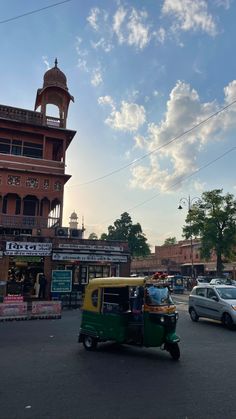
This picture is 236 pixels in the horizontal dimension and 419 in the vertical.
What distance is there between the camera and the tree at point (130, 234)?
65.5 m

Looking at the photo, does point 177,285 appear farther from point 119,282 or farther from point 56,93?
point 119,282

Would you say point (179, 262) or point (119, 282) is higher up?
point (179, 262)

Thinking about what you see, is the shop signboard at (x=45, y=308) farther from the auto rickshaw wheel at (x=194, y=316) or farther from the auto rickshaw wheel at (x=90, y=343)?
the auto rickshaw wheel at (x=90, y=343)

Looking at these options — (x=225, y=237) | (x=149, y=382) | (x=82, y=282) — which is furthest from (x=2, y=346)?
(x=225, y=237)

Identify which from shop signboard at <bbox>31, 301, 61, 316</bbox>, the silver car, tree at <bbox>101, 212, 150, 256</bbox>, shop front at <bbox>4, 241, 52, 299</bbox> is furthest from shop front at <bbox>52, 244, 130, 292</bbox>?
tree at <bbox>101, 212, 150, 256</bbox>

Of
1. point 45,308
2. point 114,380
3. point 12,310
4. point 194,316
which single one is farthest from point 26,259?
point 114,380

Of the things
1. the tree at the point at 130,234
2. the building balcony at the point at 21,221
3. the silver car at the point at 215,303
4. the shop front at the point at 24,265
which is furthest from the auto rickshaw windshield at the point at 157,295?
the tree at the point at 130,234

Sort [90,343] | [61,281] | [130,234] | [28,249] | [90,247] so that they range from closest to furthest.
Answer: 1. [90,343]
2. [61,281]
3. [28,249]
4. [90,247]
5. [130,234]

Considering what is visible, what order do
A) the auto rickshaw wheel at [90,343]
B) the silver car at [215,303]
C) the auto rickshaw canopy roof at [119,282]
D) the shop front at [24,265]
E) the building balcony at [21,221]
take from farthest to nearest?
1. the building balcony at [21,221]
2. the shop front at [24,265]
3. the silver car at [215,303]
4. the auto rickshaw wheel at [90,343]
5. the auto rickshaw canopy roof at [119,282]

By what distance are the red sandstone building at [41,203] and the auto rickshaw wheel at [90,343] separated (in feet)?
49.5

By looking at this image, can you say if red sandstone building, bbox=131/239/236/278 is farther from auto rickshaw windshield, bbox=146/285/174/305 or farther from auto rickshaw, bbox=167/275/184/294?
auto rickshaw windshield, bbox=146/285/174/305

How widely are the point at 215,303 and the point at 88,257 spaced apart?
42.4ft

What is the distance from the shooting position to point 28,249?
2433cm

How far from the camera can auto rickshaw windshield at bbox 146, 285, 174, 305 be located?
9.22 meters
